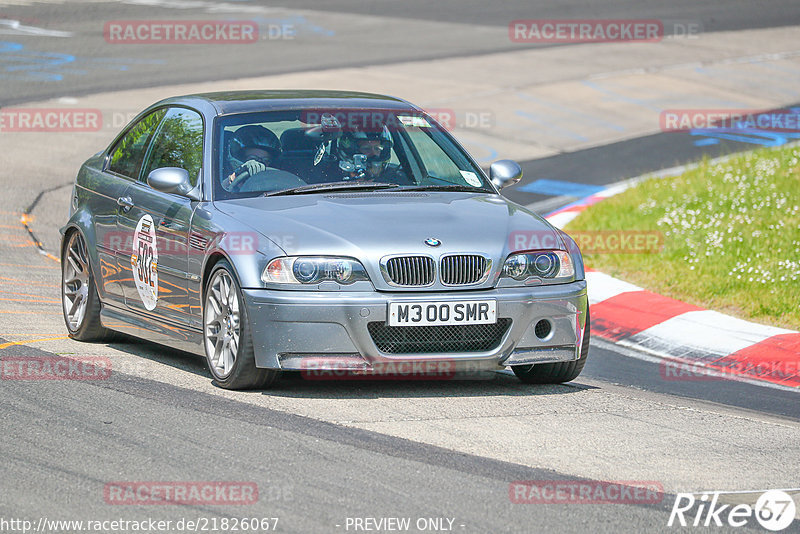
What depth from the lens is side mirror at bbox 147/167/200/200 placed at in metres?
7.32

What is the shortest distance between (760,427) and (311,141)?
116 inches

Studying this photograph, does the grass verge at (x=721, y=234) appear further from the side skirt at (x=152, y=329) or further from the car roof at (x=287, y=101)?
the side skirt at (x=152, y=329)

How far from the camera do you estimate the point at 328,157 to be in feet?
25.0

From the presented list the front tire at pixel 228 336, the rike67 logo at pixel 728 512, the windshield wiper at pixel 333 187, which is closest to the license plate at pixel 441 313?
the front tire at pixel 228 336

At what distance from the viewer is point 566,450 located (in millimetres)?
5863

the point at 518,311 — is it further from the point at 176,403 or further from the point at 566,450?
the point at 176,403

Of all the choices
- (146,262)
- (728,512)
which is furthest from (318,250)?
(728,512)

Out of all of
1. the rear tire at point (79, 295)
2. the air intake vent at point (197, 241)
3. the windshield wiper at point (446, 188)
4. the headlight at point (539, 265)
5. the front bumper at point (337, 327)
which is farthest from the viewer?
the rear tire at point (79, 295)

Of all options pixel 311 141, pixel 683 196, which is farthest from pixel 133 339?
pixel 683 196

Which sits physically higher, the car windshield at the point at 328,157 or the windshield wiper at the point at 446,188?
the car windshield at the point at 328,157

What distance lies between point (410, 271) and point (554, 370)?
3.90 feet

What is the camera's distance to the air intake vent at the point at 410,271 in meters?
6.64

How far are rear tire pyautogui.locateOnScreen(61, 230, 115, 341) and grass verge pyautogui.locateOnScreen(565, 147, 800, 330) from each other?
14.9 feet

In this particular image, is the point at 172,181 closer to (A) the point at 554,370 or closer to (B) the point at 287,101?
(B) the point at 287,101
